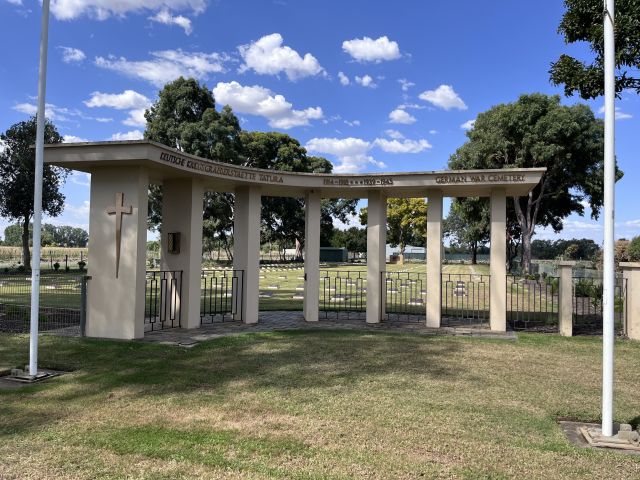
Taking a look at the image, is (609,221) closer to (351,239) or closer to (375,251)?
(375,251)

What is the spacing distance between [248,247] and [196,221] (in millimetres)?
1438

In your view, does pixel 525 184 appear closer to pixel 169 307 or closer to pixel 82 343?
pixel 169 307

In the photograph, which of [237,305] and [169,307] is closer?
[169,307]

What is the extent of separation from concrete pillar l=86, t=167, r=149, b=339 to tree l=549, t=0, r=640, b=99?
8.69 metres

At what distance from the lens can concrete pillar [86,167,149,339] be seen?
29.5 ft

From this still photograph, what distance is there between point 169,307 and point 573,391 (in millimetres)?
8051

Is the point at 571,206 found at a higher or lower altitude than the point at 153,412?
higher

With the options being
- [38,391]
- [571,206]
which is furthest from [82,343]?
[571,206]

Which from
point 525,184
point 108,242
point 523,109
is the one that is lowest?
point 108,242

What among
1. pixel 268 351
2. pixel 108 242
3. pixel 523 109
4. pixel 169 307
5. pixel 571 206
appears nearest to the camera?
pixel 268 351

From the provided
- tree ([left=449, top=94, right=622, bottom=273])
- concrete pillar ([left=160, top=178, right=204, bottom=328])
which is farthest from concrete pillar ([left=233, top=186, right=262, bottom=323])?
tree ([left=449, top=94, right=622, bottom=273])

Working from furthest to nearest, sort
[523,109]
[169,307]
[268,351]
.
→ [523,109] → [169,307] → [268,351]

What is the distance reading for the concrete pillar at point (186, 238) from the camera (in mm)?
10289

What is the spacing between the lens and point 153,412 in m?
5.01
